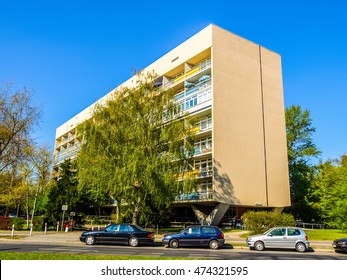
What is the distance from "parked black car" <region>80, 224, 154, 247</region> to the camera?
2061 cm

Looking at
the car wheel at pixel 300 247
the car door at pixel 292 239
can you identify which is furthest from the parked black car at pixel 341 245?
the car door at pixel 292 239

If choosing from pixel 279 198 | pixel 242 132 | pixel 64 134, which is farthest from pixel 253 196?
pixel 64 134

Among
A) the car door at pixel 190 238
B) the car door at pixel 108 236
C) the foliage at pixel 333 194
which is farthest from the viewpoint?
the foliage at pixel 333 194

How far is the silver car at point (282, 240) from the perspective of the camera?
766 inches

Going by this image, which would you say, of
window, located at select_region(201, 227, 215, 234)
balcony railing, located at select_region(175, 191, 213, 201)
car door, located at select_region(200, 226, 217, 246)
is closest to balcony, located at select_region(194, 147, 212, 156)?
balcony railing, located at select_region(175, 191, 213, 201)

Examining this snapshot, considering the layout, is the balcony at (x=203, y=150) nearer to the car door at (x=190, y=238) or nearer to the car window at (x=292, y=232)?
the car door at (x=190, y=238)

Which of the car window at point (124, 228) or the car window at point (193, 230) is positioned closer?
the car window at point (193, 230)

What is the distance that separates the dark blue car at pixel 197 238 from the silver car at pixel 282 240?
81.6 inches

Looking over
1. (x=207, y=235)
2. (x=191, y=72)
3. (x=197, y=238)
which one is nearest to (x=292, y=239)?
(x=207, y=235)

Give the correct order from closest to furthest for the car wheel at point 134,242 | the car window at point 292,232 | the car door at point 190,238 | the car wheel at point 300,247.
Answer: the car wheel at point 300,247
the car window at point 292,232
the car door at point 190,238
the car wheel at point 134,242

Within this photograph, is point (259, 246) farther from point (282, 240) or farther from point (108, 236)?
point (108, 236)

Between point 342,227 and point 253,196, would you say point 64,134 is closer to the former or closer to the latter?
point 253,196

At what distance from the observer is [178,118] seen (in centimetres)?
3189

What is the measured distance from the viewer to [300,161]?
2114 inches
